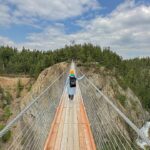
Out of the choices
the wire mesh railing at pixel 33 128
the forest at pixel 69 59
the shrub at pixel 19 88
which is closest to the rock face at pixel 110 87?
the forest at pixel 69 59

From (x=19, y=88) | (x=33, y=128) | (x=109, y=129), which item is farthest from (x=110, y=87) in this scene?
(x=33, y=128)

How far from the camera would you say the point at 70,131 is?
25.9ft

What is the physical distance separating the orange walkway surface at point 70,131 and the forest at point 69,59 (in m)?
32.6

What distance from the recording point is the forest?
4791cm

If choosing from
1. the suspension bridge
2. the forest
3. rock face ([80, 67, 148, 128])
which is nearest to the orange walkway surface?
the suspension bridge

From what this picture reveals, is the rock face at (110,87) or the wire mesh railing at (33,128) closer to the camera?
the wire mesh railing at (33,128)

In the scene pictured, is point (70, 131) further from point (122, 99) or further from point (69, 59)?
point (69, 59)

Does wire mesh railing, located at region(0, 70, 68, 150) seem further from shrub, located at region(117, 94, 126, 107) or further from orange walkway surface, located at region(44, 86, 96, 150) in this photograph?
shrub, located at region(117, 94, 126, 107)

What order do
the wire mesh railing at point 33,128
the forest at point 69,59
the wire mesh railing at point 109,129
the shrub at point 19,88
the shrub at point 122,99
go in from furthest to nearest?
the shrub at point 19,88 → the forest at point 69,59 → the shrub at point 122,99 → the wire mesh railing at point 33,128 → the wire mesh railing at point 109,129

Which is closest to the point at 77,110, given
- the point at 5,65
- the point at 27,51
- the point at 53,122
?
the point at 53,122

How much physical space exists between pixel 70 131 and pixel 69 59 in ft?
135

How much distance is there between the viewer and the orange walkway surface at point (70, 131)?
261 inches

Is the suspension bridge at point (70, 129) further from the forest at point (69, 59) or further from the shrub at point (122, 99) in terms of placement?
the forest at point (69, 59)

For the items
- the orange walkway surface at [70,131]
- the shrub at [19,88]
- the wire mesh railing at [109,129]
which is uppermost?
the wire mesh railing at [109,129]
